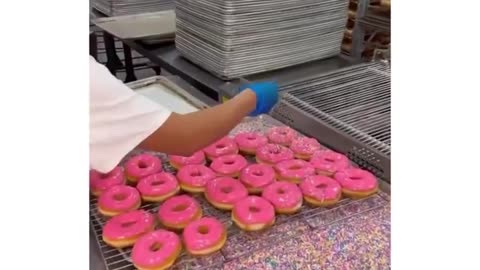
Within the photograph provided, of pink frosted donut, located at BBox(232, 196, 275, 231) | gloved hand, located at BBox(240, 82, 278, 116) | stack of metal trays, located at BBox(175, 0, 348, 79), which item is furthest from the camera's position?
stack of metal trays, located at BBox(175, 0, 348, 79)

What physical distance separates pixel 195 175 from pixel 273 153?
211mm

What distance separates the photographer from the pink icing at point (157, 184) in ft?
3.66

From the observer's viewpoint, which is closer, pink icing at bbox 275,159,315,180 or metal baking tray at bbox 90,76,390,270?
metal baking tray at bbox 90,76,390,270

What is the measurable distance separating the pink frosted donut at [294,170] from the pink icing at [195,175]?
16 cm

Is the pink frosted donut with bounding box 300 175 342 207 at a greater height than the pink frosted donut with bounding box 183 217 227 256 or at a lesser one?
greater

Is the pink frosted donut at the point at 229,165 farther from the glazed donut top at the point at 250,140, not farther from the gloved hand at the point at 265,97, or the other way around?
the gloved hand at the point at 265,97

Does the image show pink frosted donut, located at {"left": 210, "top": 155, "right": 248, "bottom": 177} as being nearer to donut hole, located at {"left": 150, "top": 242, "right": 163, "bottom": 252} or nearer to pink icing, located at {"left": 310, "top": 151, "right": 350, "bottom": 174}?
pink icing, located at {"left": 310, "top": 151, "right": 350, "bottom": 174}

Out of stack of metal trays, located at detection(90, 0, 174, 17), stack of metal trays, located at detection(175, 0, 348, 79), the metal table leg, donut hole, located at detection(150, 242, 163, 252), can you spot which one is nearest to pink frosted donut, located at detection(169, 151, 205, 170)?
donut hole, located at detection(150, 242, 163, 252)

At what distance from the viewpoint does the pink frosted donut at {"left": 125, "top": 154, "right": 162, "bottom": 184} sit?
1.20m

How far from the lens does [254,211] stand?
1.02 meters

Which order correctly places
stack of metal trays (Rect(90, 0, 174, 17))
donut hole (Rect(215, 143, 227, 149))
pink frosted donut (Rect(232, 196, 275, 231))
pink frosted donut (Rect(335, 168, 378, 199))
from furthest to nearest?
1. stack of metal trays (Rect(90, 0, 174, 17))
2. donut hole (Rect(215, 143, 227, 149))
3. pink frosted donut (Rect(335, 168, 378, 199))
4. pink frosted donut (Rect(232, 196, 275, 231))

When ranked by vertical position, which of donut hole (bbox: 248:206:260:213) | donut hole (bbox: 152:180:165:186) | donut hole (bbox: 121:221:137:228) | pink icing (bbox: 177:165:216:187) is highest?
donut hole (bbox: 248:206:260:213)
